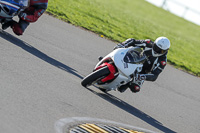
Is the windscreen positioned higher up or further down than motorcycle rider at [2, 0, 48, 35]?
higher up

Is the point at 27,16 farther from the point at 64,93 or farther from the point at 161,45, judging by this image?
the point at 64,93

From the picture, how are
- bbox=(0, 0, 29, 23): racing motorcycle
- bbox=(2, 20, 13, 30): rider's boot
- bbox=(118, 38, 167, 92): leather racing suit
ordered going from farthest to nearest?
1. bbox=(2, 20, 13, 30): rider's boot
2. bbox=(0, 0, 29, 23): racing motorcycle
3. bbox=(118, 38, 167, 92): leather racing suit

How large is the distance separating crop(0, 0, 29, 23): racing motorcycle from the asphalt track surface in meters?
0.41

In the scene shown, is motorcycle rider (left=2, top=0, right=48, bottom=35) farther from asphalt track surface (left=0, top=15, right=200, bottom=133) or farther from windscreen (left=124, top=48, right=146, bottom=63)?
windscreen (left=124, top=48, right=146, bottom=63)

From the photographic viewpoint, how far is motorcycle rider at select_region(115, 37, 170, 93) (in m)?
9.36

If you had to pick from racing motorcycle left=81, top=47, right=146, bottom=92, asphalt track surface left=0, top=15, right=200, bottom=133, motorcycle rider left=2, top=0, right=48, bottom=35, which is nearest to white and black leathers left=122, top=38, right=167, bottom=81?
racing motorcycle left=81, top=47, right=146, bottom=92

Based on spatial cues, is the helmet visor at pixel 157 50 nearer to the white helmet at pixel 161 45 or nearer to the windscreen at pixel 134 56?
the white helmet at pixel 161 45

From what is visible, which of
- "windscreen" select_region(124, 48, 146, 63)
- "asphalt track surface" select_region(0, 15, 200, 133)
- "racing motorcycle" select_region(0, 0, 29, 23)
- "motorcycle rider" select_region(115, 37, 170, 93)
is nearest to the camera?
"asphalt track surface" select_region(0, 15, 200, 133)

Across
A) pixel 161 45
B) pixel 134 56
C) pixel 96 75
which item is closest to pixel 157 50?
pixel 161 45

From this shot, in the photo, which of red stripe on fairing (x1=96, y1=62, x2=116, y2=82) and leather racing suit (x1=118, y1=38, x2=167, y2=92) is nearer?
red stripe on fairing (x1=96, y1=62, x2=116, y2=82)

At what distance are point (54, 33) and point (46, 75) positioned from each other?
4900mm

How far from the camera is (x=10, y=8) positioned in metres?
10.1

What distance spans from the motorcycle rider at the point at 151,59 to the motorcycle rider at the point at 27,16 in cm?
228

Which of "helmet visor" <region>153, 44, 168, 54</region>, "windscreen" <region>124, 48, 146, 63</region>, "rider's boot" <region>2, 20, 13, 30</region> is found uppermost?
"helmet visor" <region>153, 44, 168, 54</region>
